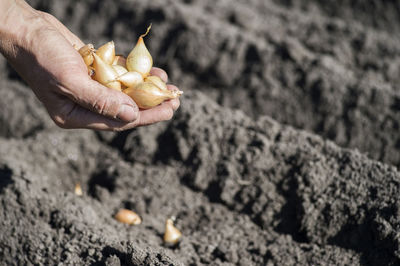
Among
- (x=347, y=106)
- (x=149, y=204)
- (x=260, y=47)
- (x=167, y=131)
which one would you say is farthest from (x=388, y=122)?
(x=149, y=204)

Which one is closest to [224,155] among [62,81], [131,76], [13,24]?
[131,76]

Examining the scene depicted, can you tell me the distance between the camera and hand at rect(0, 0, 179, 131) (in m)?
1.87

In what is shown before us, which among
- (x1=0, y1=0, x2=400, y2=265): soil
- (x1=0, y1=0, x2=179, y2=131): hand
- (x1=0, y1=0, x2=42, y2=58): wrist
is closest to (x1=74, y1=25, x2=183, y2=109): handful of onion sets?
(x1=0, y1=0, x2=179, y2=131): hand

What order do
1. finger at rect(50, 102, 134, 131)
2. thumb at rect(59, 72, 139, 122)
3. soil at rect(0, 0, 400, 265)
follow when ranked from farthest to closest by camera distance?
soil at rect(0, 0, 400, 265)
finger at rect(50, 102, 134, 131)
thumb at rect(59, 72, 139, 122)

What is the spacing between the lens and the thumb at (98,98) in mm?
1857

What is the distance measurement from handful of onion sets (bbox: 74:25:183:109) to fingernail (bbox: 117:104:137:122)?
0.58ft

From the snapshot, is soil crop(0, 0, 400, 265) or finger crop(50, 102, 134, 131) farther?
soil crop(0, 0, 400, 265)

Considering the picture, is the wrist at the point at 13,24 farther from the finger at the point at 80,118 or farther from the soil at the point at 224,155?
the soil at the point at 224,155

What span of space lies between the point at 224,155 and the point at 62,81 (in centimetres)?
134

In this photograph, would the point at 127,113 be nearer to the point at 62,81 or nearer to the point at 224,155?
the point at 62,81

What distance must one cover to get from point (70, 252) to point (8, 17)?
1.34 metres

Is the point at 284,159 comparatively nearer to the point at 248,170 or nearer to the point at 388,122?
the point at 248,170

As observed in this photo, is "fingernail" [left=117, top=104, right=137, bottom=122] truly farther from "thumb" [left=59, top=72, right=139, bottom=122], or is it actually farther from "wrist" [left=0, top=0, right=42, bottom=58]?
"wrist" [left=0, top=0, right=42, bottom=58]

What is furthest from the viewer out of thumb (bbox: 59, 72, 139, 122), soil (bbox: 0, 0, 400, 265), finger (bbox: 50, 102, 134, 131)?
soil (bbox: 0, 0, 400, 265)
